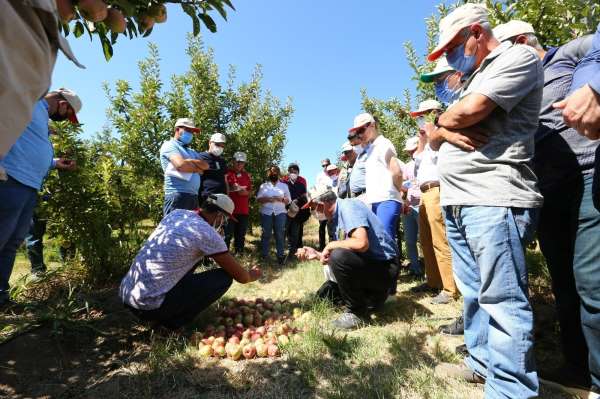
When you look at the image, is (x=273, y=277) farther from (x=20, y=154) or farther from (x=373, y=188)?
(x=20, y=154)

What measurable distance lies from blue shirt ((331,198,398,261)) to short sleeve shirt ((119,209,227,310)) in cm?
108

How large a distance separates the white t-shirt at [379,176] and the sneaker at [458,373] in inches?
75.4

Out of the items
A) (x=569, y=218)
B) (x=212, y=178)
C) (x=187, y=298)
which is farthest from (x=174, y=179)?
(x=569, y=218)

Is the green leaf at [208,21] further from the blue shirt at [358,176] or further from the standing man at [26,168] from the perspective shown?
the blue shirt at [358,176]

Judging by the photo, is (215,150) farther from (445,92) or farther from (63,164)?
(445,92)

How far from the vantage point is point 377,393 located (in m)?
1.82

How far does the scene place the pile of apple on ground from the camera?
8.13ft

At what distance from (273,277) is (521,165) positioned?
151 inches

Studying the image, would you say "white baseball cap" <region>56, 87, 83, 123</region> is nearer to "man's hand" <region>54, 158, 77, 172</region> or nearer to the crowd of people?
the crowd of people

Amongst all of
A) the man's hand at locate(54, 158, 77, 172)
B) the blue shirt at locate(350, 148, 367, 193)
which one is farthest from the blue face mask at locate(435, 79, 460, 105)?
the man's hand at locate(54, 158, 77, 172)

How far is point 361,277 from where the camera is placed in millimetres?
2914

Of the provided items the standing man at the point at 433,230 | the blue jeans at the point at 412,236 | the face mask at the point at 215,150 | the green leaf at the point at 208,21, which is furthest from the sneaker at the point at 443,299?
the face mask at the point at 215,150

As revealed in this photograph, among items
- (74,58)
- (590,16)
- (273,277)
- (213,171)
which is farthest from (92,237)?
(590,16)

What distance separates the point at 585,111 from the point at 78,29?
8.73ft
